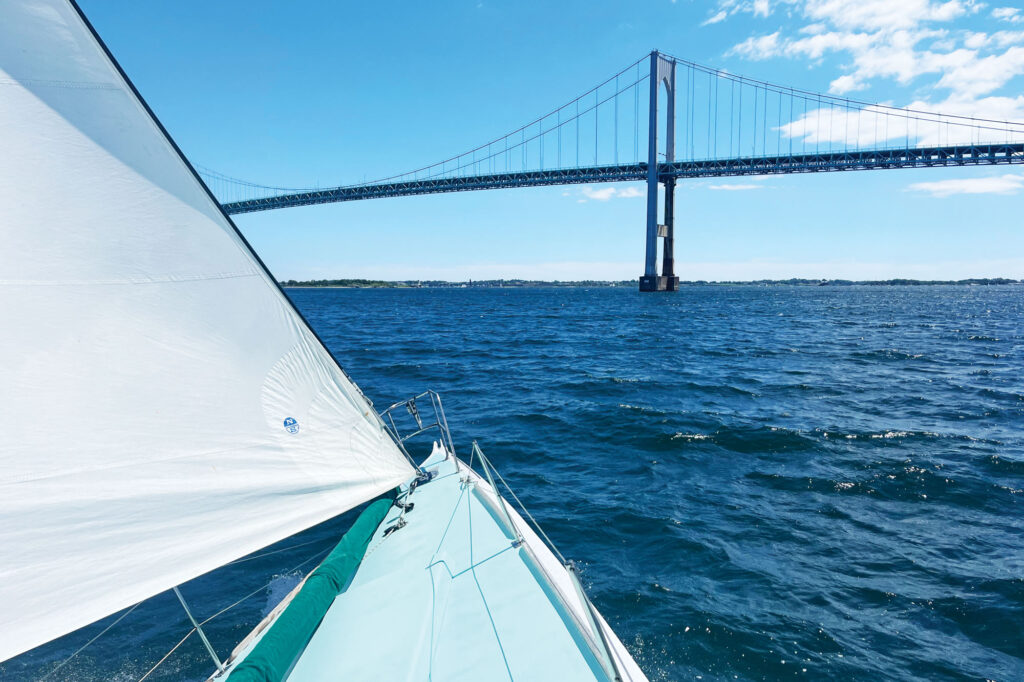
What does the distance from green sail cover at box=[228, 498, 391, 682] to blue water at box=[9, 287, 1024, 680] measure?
1234mm

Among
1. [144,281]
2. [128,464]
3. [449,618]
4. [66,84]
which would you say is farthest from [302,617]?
[66,84]

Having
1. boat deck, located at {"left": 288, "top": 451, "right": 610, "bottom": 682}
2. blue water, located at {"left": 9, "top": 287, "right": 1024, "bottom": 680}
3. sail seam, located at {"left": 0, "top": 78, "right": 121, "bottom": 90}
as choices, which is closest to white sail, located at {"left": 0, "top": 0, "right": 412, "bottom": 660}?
sail seam, located at {"left": 0, "top": 78, "right": 121, "bottom": 90}

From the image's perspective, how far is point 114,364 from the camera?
2.11 m

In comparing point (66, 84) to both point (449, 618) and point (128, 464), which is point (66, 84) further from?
point (449, 618)

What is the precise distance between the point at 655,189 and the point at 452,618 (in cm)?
5144

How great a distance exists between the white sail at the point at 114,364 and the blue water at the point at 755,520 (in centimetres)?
159

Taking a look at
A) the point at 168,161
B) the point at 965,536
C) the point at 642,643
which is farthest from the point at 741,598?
the point at 168,161

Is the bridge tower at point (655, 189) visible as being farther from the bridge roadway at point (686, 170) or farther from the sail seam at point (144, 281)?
the sail seam at point (144, 281)

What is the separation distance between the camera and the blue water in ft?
10.4

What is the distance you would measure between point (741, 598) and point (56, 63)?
16.3 feet

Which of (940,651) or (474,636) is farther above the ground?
(474,636)

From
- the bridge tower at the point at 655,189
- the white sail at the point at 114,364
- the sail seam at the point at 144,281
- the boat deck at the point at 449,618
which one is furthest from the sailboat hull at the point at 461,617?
the bridge tower at the point at 655,189

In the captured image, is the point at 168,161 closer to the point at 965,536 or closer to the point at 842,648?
the point at 842,648

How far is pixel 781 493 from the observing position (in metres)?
5.41
